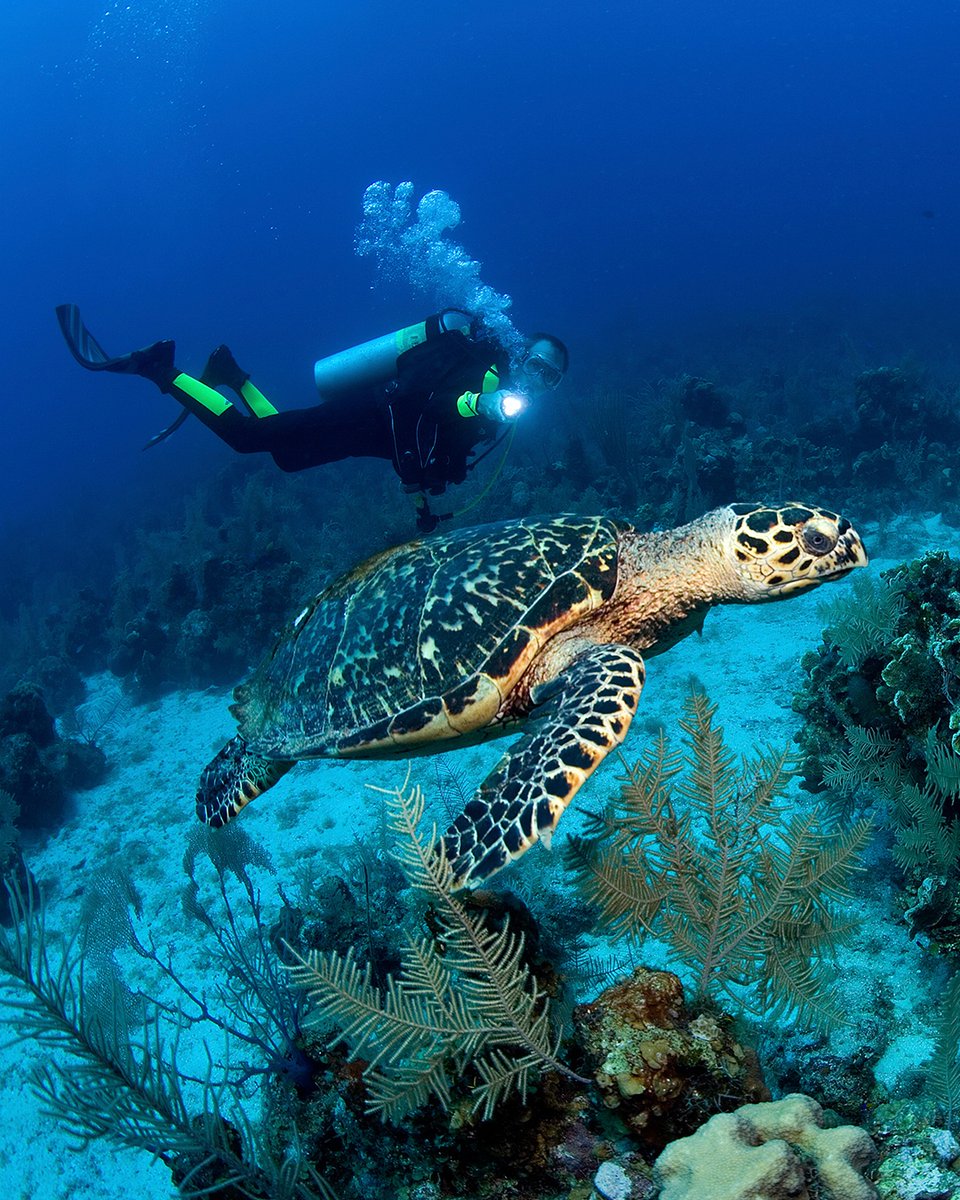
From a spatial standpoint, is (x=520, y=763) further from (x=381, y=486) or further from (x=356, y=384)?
(x=381, y=486)

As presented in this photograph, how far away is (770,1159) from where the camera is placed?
1.56 meters

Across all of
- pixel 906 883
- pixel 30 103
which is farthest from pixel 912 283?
pixel 30 103

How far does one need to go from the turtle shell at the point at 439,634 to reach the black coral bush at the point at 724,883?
1027 mm

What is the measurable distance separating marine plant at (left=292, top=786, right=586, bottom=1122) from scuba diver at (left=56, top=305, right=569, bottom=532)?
550 cm

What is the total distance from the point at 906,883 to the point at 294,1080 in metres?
3.05

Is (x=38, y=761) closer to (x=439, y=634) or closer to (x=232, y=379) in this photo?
(x=232, y=379)

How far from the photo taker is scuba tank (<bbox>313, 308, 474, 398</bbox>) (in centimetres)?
841

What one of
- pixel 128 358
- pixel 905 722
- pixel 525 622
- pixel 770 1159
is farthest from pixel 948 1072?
pixel 128 358

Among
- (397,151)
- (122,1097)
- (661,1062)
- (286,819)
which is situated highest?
(397,151)

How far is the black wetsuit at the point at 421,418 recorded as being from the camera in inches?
281

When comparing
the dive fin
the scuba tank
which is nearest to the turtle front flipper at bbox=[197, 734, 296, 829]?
the scuba tank

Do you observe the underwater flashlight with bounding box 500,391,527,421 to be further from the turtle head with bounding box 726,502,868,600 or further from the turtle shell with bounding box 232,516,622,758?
the turtle head with bounding box 726,502,868,600

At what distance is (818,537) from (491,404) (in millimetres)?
4205

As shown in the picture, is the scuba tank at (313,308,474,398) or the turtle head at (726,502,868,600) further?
the scuba tank at (313,308,474,398)
